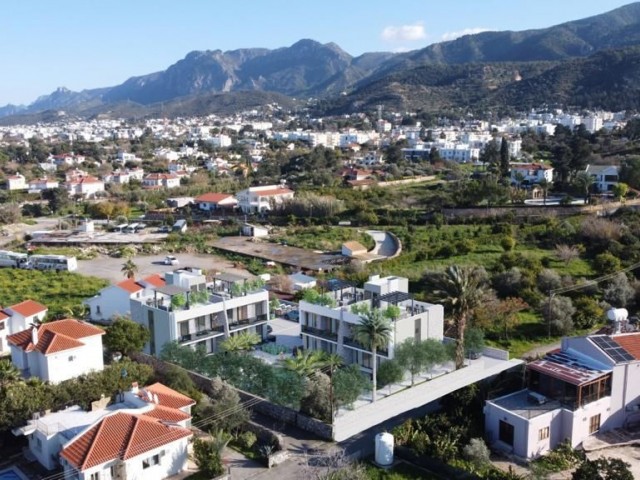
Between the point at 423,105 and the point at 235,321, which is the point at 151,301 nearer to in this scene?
the point at 235,321

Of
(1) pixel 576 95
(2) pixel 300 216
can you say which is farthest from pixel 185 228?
(1) pixel 576 95

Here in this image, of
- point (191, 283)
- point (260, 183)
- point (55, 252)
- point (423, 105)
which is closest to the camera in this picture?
point (191, 283)

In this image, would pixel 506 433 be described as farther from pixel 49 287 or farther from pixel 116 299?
pixel 49 287

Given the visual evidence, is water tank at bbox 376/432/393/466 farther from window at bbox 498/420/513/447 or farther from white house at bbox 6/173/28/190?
white house at bbox 6/173/28/190

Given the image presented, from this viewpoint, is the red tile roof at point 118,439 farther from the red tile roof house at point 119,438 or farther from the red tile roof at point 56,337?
the red tile roof at point 56,337

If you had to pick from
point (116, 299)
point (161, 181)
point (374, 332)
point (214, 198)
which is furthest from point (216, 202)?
point (374, 332)
